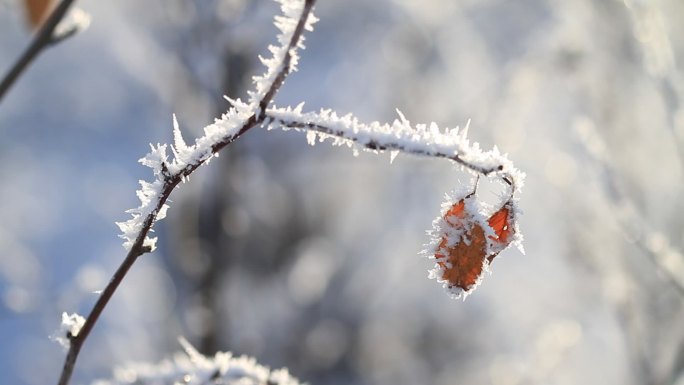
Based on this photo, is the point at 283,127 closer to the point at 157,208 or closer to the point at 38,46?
the point at 157,208

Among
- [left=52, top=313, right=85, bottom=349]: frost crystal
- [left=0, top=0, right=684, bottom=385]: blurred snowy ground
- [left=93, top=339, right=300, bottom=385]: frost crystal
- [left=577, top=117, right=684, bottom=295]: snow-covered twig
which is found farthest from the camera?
[left=0, top=0, right=684, bottom=385]: blurred snowy ground

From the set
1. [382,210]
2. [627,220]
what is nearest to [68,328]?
[627,220]

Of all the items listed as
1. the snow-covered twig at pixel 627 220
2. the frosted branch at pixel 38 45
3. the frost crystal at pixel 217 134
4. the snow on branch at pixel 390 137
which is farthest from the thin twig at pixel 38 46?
the snow-covered twig at pixel 627 220

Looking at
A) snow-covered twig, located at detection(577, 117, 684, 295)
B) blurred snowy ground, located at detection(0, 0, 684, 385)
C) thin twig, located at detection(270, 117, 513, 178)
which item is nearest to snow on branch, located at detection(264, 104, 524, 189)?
thin twig, located at detection(270, 117, 513, 178)

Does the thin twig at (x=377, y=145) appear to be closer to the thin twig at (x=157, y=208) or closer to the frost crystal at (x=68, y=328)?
the thin twig at (x=157, y=208)

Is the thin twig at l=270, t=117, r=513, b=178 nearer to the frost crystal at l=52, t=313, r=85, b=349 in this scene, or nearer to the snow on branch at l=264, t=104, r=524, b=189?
the snow on branch at l=264, t=104, r=524, b=189
